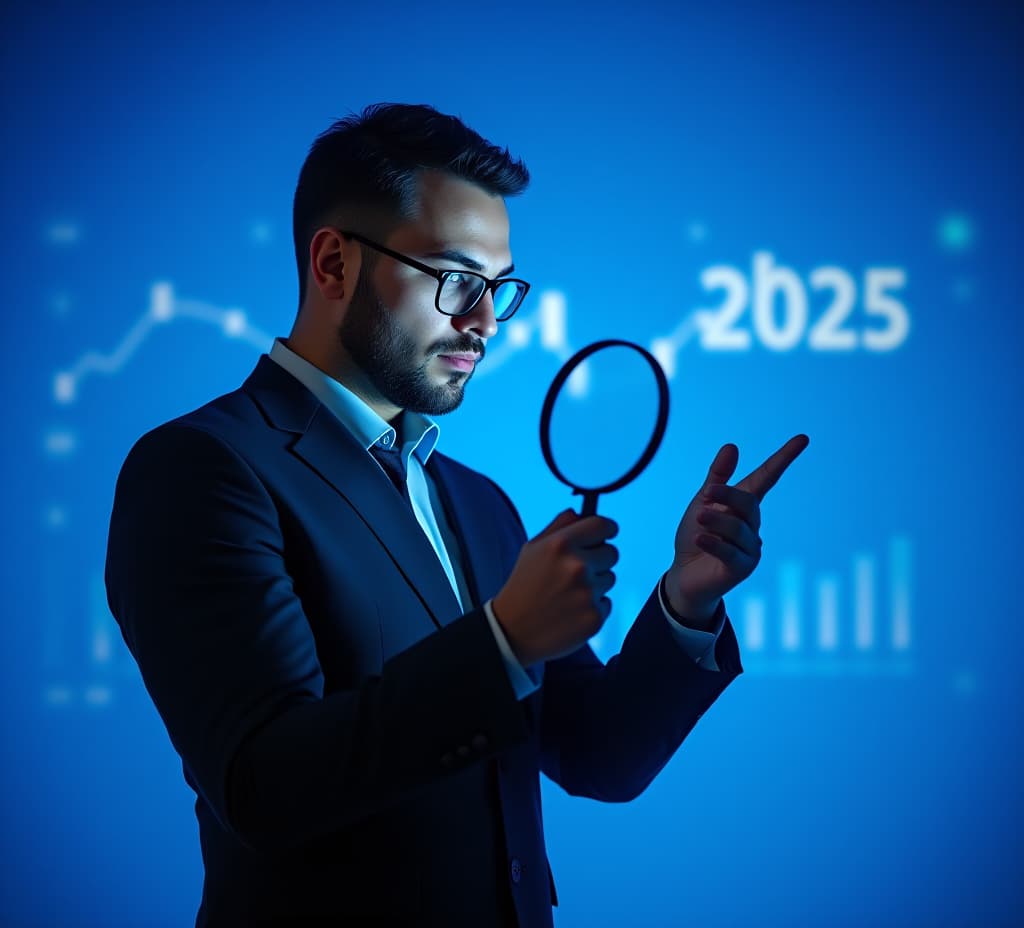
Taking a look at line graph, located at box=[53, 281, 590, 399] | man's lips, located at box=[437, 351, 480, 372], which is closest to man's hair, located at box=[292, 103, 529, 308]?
man's lips, located at box=[437, 351, 480, 372]

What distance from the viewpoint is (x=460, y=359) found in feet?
6.06

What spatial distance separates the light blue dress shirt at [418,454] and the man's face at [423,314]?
0.06m

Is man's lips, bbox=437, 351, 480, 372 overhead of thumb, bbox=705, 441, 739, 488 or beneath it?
overhead

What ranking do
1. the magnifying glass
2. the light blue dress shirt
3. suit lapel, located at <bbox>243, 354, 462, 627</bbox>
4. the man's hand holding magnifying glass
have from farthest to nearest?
the light blue dress shirt < suit lapel, located at <bbox>243, 354, 462, 627</bbox> < the man's hand holding magnifying glass < the magnifying glass

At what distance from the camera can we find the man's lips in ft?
5.99

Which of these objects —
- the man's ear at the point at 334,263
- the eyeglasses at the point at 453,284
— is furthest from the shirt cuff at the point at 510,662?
the man's ear at the point at 334,263

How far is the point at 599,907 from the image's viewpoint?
360 centimetres

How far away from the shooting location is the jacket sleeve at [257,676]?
1.22 meters

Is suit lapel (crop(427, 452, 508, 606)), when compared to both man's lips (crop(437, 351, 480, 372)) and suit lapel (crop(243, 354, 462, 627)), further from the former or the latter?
man's lips (crop(437, 351, 480, 372))

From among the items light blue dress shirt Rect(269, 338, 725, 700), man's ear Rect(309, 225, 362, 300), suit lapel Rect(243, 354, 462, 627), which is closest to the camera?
suit lapel Rect(243, 354, 462, 627)

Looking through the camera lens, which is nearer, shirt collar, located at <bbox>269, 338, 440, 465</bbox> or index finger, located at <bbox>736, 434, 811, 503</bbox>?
index finger, located at <bbox>736, 434, 811, 503</bbox>

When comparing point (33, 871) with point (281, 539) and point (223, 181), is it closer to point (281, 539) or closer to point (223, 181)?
point (223, 181)

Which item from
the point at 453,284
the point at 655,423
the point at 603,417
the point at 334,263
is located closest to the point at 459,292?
the point at 453,284

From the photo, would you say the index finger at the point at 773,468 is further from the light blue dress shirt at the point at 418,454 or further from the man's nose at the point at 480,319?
the man's nose at the point at 480,319
